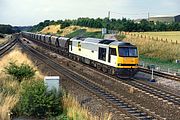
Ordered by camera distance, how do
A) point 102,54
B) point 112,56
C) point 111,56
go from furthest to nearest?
point 102,54, point 111,56, point 112,56

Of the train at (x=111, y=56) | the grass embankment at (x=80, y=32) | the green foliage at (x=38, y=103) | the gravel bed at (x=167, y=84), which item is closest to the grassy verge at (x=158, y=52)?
the train at (x=111, y=56)

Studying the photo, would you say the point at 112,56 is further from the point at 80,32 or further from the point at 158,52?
the point at 80,32

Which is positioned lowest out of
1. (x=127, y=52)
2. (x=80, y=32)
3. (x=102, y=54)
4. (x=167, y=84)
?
(x=167, y=84)

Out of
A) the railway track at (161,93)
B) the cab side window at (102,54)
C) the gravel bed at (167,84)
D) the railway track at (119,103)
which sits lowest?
the gravel bed at (167,84)

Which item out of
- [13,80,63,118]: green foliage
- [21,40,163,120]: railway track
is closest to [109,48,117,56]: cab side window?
[21,40,163,120]: railway track

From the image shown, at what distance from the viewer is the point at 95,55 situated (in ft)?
113

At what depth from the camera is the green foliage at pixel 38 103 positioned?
49.5 feet

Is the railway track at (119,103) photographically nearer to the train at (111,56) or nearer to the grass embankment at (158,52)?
the train at (111,56)

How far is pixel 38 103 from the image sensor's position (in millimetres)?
15156

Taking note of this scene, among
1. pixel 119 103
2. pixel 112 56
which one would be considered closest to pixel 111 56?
pixel 112 56

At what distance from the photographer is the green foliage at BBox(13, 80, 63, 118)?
1508 cm

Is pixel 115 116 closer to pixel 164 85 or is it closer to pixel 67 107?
pixel 67 107

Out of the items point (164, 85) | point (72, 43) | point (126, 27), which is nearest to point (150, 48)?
point (72, 43)

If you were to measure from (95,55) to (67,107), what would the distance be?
62.2ft
